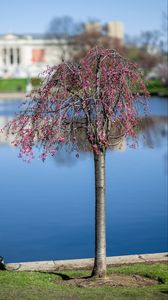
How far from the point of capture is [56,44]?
101 meters

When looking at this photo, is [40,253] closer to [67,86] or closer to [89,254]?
[89,254]

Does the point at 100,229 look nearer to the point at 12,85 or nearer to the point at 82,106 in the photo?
the point at 82,106

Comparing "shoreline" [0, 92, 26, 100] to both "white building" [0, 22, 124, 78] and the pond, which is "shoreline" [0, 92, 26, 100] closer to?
"white building" [0, 22, 124, 78]

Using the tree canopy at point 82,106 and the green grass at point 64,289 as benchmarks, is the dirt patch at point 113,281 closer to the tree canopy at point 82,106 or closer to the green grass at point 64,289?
the green grass at point 64,289

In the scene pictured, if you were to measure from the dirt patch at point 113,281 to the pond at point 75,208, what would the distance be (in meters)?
2.56

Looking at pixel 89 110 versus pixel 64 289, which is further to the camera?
pixel 89 110

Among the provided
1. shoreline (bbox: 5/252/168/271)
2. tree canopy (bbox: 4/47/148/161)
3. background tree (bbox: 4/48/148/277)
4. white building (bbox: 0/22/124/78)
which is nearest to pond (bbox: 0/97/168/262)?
shoreline (bbox: 5/252/168/271)

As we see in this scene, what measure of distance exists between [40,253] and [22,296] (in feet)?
13.3

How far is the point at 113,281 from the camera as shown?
8.12 meters

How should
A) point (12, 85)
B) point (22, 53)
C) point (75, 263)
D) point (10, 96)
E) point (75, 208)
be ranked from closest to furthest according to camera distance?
point (75, 263) → point (75, 208) → point (10, 96) → point (12, 85) → point (22, 53)

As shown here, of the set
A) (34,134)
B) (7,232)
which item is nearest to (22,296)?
(34,134)

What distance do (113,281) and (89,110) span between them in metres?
2.13

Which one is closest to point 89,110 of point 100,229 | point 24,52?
point 100,229

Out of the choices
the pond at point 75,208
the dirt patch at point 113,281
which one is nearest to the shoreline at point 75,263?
the dirt patch at point 113,281
